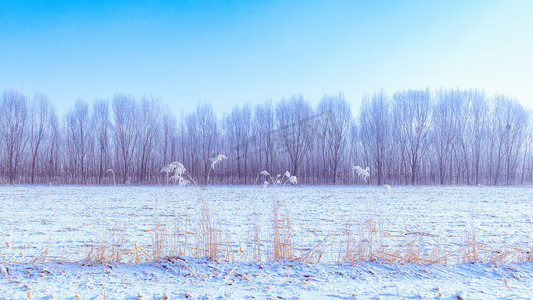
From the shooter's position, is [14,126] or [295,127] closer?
[14,126]

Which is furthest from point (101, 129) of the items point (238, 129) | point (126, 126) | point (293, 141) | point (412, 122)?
point (412, 122)

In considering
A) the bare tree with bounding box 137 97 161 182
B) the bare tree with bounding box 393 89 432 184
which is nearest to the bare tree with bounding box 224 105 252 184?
the bare tree with bounding box 137 97 161 182

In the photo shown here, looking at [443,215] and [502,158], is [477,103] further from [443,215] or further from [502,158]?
[443,215]

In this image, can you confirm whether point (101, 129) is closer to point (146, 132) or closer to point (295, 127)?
point (146, 132)

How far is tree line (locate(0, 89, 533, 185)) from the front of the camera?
27.3 meters

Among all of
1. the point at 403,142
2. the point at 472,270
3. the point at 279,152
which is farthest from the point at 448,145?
the point at 472,270

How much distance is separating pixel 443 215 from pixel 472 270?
→ 5.27 metres

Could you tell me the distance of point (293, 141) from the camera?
29500mm

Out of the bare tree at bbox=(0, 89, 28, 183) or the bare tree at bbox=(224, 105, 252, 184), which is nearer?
the bare tree at bbox=(0, 89, 28, 183)

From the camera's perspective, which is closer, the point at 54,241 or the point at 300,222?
the point at 54,241

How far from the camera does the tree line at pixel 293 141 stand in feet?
89.6

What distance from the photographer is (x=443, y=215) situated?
773 cm

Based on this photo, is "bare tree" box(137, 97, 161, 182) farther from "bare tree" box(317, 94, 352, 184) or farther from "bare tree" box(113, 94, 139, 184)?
"bare tree" box(317, 94, 352, 184)

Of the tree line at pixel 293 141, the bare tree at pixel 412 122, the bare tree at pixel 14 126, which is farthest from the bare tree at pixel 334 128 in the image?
the bare tree at pixel 14 126
